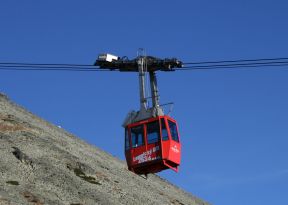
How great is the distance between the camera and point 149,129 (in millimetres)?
42281

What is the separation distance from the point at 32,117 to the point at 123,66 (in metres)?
111

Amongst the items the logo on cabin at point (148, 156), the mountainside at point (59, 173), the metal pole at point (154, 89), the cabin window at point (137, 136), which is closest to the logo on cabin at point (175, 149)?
the logo on cabin at point (148, 156)

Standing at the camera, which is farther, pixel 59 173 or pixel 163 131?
pixel 59 173

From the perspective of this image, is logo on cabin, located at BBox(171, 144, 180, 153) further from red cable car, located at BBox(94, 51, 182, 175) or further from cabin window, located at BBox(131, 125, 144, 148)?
cabin window, located at BBox(131, 125, 144, 148)

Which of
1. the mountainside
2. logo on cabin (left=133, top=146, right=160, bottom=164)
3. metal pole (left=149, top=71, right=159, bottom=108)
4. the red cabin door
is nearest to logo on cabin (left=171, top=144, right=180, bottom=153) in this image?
the red cabin door

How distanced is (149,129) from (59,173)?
193 ft

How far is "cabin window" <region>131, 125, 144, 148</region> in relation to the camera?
1668 inches

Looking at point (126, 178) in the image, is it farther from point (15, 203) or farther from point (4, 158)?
point (15, 203)

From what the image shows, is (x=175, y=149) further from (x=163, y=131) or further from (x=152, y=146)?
(x=152, y=146)

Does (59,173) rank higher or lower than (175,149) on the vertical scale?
higher

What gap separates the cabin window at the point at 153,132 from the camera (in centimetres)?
4206

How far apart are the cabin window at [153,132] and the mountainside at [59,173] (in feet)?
128

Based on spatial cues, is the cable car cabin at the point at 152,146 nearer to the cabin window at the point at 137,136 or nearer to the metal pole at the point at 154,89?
the cabin window at the point at 137,136

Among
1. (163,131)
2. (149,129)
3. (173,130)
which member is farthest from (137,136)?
(173,130)
